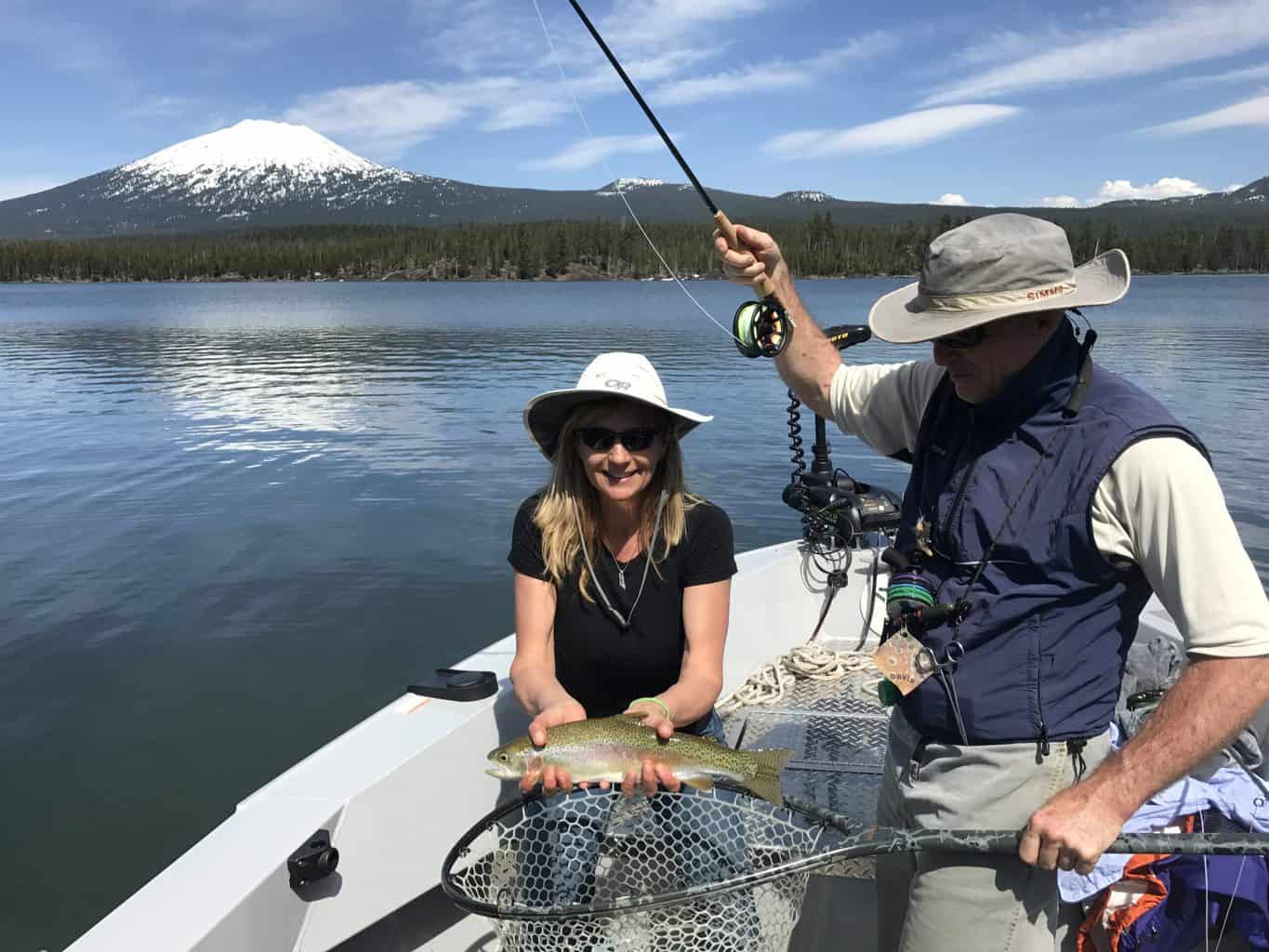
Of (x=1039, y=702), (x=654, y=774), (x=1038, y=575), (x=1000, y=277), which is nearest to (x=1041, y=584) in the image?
(x=1038, y=575)

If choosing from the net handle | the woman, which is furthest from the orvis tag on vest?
the woman

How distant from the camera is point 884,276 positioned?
409 feet

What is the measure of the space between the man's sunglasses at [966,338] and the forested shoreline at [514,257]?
12166cm

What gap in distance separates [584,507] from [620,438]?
25cm

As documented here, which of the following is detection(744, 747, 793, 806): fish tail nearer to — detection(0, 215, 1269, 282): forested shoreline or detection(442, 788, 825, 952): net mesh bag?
detection(442, 788, 825, 952): net mesh bag

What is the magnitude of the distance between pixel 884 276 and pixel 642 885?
12917 cm

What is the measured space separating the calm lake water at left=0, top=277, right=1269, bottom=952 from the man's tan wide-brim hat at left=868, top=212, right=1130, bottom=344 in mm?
4971

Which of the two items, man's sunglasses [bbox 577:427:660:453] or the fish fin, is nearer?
the fish fin

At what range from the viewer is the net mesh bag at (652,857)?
2.29m

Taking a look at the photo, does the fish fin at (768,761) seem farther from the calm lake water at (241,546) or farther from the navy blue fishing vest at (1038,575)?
the calm lake water at (241,546)

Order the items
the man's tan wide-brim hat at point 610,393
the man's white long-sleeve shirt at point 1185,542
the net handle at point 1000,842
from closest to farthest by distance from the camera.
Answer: the man's white long-sleeve shirt at point 1185,542 < the net handle at point 1000,842 < the man's tan wide-brim hat at point 610,393

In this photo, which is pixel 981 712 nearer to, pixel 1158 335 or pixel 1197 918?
pixel 1197 918

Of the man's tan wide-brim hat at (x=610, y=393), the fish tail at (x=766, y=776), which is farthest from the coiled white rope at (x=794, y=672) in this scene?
the fish tail at (x=766, y=776)

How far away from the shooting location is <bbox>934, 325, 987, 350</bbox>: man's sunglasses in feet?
6.66
